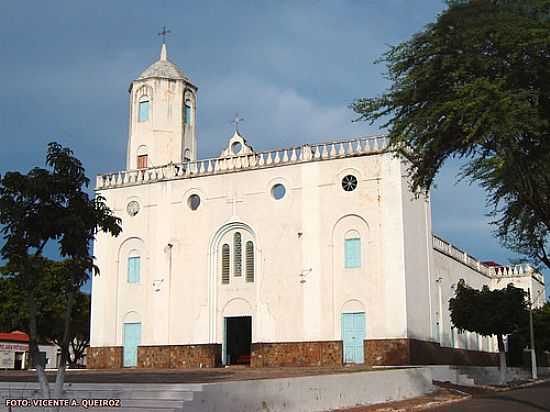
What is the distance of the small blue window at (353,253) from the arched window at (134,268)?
10344 mm

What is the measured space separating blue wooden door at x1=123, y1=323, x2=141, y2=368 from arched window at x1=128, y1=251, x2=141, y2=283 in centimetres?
213

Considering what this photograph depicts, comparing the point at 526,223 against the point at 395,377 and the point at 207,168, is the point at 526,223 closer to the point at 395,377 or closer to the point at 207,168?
the point at 395,377

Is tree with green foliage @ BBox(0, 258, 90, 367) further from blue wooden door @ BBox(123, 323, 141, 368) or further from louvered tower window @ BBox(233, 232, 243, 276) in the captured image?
louvered tower window @ BBox(233, 232, 243, 276)

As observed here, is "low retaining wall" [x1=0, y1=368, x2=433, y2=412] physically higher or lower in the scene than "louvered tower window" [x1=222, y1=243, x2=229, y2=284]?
lower

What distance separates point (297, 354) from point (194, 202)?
8.77 m

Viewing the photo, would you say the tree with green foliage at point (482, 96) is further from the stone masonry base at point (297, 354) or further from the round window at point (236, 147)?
the round window at point (236, 147)

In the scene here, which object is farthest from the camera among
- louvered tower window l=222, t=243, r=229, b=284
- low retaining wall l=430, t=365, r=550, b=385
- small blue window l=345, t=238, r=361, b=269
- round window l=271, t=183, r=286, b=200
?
louvered tower window l=222, t=243, r=229, b=284

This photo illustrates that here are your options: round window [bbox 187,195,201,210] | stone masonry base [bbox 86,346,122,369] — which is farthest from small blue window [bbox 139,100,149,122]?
stone masonry base [bbox 86,346,122,369]

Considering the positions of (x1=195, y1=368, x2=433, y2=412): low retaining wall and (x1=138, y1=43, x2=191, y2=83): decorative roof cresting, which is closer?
(x1=195, y1=368, x2=433, y2=412): low retaining wall

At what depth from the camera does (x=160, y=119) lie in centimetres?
3634

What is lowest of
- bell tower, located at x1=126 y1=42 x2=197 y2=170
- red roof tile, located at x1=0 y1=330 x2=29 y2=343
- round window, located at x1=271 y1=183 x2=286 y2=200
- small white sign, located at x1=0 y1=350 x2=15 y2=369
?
small white sign, located at x1=0 y1=350 x2=15 y2=369

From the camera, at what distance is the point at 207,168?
33875mm

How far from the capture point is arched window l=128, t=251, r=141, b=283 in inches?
1352

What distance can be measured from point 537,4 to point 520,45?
1.26 metres
